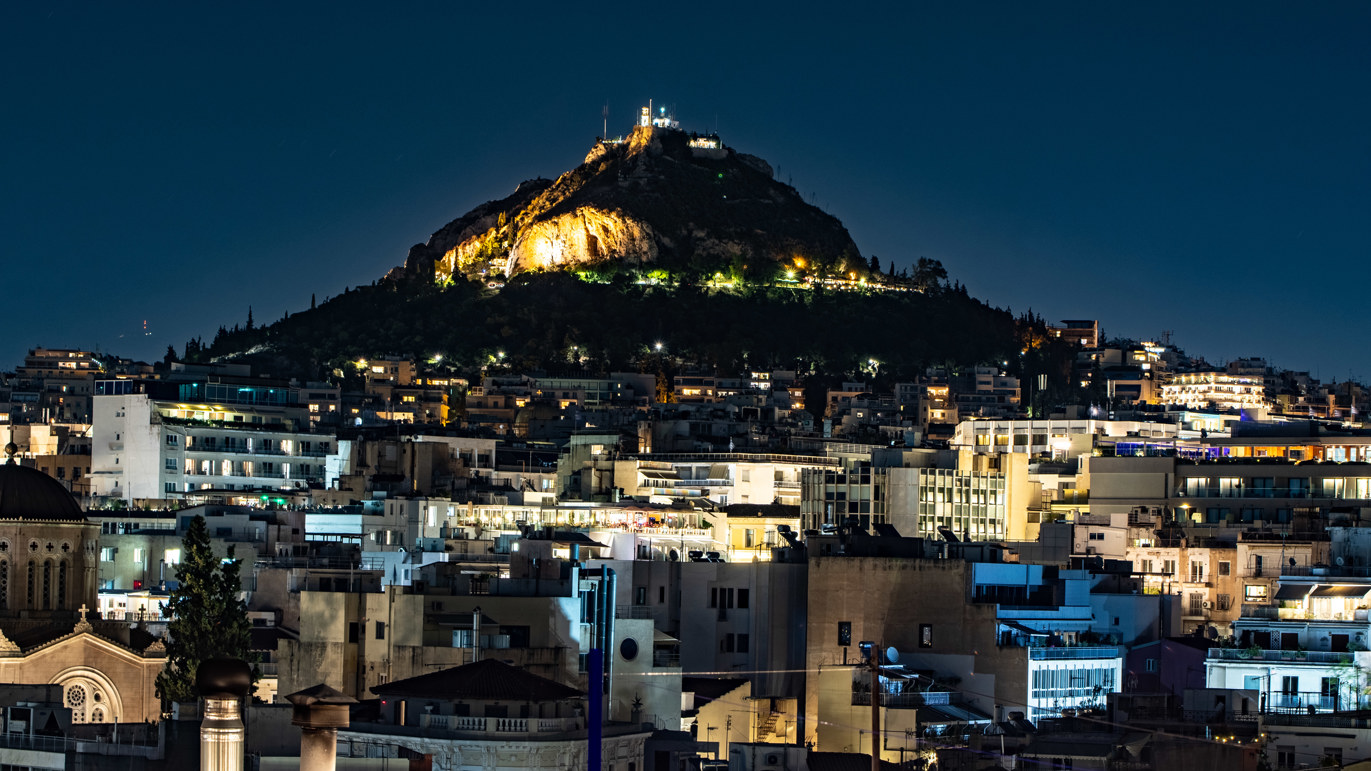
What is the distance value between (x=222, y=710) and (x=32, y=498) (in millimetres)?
46216

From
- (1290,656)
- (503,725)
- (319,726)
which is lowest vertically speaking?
(503,725)

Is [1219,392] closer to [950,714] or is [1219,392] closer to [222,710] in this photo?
[950,714]

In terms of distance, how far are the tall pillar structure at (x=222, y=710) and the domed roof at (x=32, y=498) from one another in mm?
45646

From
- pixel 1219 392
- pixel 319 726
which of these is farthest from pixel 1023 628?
pixel 1219 392

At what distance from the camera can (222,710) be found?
67.3 feet

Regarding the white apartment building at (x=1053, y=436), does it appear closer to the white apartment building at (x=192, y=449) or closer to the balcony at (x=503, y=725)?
the white apartment building at (x=192, y=449)

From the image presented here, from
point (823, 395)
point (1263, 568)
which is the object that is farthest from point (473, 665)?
point (823, 395)

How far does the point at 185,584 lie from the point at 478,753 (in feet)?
67.4

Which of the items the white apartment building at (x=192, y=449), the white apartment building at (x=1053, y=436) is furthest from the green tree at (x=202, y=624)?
the white apartment building at (x=1053, y=436)

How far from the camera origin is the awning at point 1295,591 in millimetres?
57375

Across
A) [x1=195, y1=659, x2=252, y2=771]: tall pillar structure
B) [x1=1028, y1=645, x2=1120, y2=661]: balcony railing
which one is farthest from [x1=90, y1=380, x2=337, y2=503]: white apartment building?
[x1=195, y1=659, x2=252, y2=771]: tall pillar structure

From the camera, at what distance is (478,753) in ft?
137

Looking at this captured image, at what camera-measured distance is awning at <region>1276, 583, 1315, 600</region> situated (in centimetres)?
5738

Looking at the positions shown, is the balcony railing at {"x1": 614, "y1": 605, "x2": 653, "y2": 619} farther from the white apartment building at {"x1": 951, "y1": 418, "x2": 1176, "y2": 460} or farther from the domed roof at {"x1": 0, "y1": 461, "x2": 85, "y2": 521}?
the white apartment building at {"x1": 951, "y1": 418, "x2": 1176, "y2": 460}
